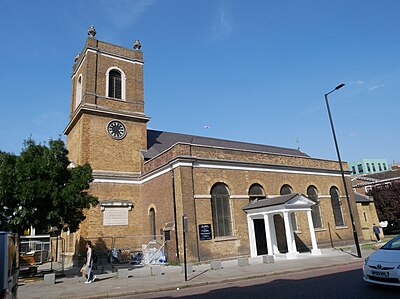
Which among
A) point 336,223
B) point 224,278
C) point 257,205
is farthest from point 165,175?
point 336,223

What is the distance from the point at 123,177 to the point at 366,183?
1639 inches

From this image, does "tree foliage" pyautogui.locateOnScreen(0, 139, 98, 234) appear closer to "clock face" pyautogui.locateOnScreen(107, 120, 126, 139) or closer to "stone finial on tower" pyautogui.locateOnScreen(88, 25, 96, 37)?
"clock face" pyautogui.locateOnScreen(107, 120, 126, 139)

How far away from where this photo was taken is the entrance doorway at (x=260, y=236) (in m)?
21.7

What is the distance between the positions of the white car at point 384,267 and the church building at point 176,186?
10.2m

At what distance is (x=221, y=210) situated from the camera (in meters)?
20.6

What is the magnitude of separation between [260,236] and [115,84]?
1666 centimetres

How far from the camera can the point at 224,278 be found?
12195 millimetres

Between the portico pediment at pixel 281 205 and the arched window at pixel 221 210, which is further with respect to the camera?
the arched window at pixel 221 210

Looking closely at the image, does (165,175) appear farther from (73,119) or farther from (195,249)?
(73,119)

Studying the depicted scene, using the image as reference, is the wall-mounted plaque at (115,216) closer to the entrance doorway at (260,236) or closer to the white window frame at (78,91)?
the entrance doorway at (260,236)

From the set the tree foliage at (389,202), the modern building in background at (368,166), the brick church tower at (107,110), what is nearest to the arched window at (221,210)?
the brick church tower at (107,110)

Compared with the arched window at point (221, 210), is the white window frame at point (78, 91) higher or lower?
higher

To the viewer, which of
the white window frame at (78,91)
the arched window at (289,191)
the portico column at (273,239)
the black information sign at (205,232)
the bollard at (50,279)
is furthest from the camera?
the white window frame at (78,91)

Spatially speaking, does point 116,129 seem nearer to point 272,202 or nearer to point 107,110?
point 107,110
